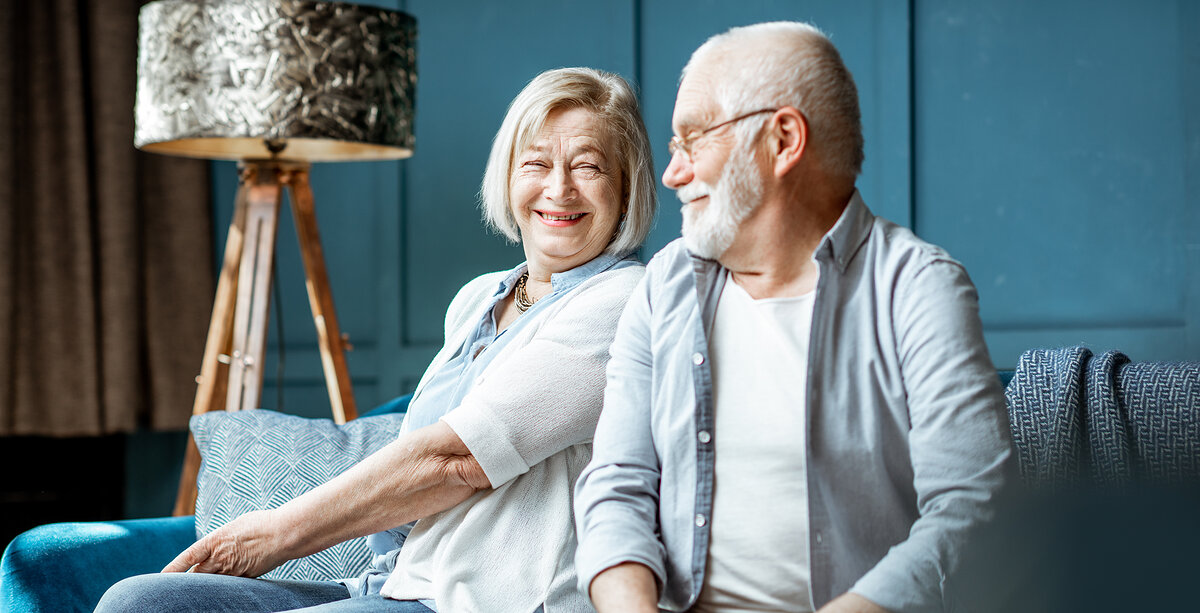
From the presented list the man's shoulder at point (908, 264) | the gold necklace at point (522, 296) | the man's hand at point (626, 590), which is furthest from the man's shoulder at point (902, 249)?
the gold necklace at point (522, 296)

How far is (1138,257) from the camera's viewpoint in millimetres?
2508

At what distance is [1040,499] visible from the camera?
16.9 inches

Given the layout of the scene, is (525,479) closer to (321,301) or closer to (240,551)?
(240,551)

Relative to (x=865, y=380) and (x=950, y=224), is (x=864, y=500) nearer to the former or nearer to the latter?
(x=865, y=380)

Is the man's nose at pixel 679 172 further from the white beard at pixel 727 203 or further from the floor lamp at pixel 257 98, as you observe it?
the floor lamp at pixel 257 98

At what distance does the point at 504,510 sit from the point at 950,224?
5.82ft

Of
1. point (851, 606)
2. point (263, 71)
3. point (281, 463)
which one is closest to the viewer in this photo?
point (851, 606)

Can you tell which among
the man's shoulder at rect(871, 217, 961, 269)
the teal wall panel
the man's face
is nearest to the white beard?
the man's face

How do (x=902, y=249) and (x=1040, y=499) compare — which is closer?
(x=1040, y=499)

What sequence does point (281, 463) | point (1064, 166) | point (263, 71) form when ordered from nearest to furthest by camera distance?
1. point (281, 463)
2. point (263, 71)
3. point (1064, 166)

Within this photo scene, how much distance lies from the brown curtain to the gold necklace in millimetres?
1992

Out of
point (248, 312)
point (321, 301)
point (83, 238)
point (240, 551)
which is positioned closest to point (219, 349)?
point (248, 312)

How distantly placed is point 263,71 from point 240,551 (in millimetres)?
1142

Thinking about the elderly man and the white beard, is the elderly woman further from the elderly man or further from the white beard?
the white beard
